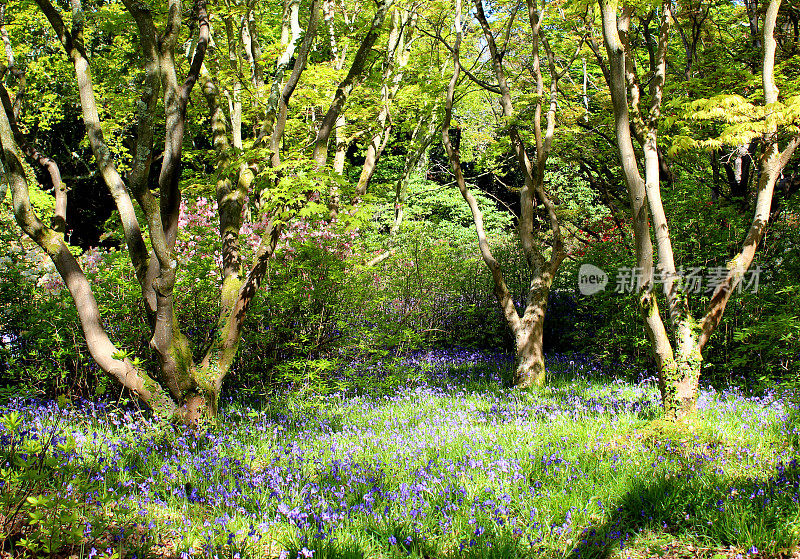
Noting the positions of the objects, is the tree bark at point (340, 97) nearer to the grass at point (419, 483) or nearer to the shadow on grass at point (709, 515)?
the grass at point (419, 483)

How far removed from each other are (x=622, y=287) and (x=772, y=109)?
111 inches

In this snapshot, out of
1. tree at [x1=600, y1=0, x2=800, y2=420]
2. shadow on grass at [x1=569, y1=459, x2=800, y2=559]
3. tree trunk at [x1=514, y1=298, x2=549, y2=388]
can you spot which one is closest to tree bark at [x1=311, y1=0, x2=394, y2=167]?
tree at [x1=600, y1=0, x2=800, y2=420]

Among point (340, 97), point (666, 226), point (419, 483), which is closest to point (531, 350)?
point (666, 226)

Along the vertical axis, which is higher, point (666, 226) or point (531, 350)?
point (666, 226)

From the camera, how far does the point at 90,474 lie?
3238 mm

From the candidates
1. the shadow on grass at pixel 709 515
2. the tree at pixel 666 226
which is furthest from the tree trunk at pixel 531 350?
the shadow on grass at pixel 709 515

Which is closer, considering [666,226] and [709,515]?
[709,515]

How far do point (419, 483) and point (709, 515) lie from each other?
1.63 meters

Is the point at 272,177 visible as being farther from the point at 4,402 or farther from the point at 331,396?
the point at 4,402

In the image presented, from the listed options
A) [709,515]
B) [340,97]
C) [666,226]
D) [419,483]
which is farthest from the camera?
[340,97]

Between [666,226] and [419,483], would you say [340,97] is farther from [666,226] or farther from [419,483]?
[419,483]

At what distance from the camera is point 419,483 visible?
3.30 meters

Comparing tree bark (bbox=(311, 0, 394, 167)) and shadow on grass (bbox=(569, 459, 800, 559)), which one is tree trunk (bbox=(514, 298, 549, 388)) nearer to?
shadow on grass (bbox=(569, 459, 800, 559))

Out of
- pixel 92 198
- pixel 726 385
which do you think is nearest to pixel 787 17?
pixel 726 385
